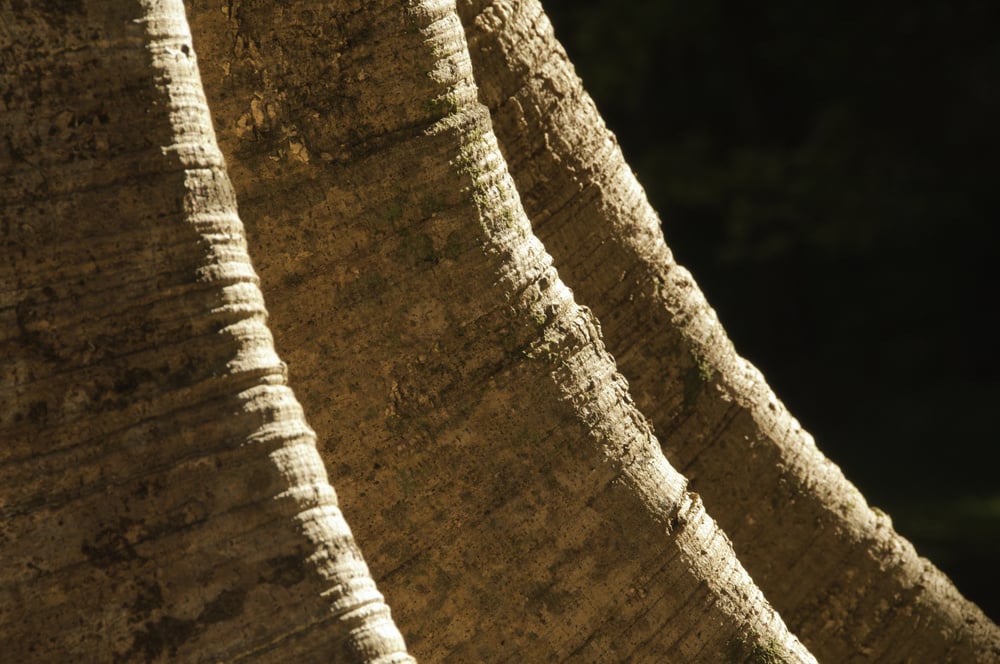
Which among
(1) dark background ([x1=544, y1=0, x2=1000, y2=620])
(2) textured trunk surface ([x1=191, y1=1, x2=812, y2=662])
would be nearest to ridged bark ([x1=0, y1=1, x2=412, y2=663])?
(2) textured trunk surface ([x1=191, y1=1, x2=812, y2=662])

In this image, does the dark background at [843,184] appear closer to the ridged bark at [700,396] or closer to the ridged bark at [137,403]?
the ridged bark at [700,396]

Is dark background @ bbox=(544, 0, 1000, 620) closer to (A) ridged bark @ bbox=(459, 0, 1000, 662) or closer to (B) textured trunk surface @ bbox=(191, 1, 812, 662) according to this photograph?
(A) ridged bark @ bbox=(459, 0, 1000, 662)

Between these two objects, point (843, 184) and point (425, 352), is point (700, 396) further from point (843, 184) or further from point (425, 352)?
point (843, 184)

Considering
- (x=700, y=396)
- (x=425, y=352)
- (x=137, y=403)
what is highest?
(x=700, y=396)

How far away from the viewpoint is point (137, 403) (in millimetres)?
1404

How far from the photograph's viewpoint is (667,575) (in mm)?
2148

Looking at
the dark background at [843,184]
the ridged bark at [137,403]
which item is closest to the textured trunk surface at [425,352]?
the ridged bark at [137,403]

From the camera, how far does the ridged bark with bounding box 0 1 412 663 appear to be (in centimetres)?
137

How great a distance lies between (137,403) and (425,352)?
0.74 m

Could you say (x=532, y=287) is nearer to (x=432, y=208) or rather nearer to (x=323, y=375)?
(x=432, y=208)

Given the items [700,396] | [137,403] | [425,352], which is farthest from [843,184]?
[137,403]

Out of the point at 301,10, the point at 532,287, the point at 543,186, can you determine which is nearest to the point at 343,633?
the point at 532,287

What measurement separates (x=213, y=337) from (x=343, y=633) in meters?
0.38

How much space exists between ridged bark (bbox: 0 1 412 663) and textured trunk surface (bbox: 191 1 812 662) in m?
0.57
